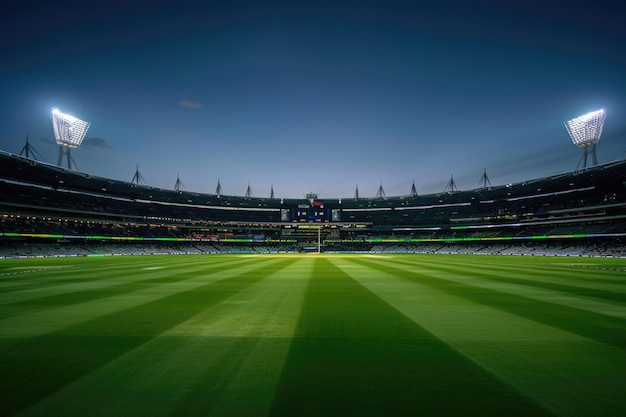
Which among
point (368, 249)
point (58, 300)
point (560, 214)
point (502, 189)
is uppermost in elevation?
point (502, 189)

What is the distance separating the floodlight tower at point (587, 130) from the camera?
54.0 metres

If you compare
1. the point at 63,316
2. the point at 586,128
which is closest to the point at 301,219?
the point at 586,128

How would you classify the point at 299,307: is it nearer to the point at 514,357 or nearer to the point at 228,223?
the point at 514,357

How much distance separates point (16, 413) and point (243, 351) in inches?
116

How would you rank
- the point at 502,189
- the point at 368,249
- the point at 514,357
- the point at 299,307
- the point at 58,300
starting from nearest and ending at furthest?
the point at 514,357
the point at 299,307
the point at 58,300
the point at 502,189
the point at 368,249

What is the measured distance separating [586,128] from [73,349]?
77.3 metres

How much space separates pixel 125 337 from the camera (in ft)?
20.6

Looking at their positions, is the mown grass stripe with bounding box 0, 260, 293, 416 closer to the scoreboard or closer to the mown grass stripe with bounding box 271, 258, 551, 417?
the mown grass stripe with bounding box 271, 258, 551, 417

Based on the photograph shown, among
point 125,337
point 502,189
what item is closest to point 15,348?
point 125,337

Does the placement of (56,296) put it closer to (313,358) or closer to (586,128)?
(313,358)

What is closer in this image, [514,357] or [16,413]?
[16,413]

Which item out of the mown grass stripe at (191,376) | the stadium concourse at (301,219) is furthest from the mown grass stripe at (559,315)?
the stadium concourse at (301,219)

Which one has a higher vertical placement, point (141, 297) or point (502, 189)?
point (502, 189)

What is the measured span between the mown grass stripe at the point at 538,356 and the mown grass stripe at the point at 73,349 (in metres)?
6.25
